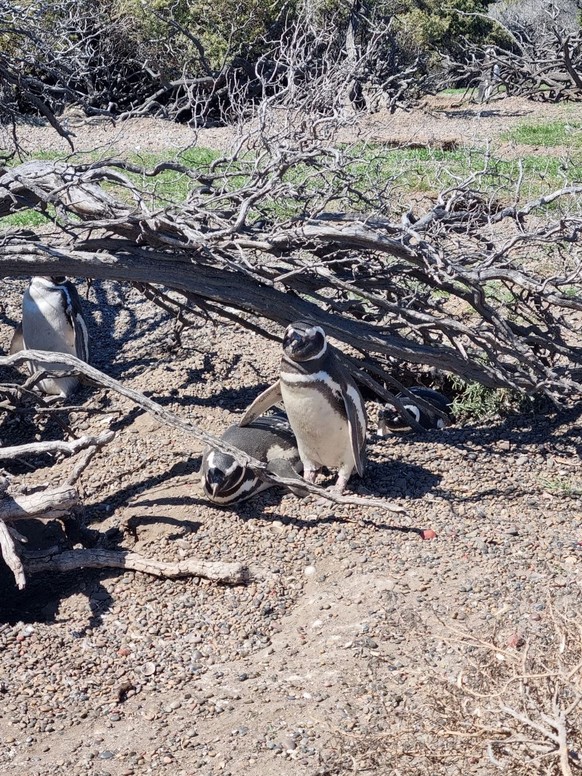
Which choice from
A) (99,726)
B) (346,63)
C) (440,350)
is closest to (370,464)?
(440,350)

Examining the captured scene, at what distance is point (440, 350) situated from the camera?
6008mm

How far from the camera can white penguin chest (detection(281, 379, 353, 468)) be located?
17.9ft

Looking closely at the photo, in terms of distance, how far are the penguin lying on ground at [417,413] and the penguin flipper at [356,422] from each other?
82cm

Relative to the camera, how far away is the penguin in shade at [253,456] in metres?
5.12

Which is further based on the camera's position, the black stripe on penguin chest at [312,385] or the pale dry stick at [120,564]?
the black stripe on penguin chest at [312,385]

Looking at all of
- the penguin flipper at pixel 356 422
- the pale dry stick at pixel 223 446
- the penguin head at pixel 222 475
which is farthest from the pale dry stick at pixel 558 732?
the penguin flipper at pixel 356 422

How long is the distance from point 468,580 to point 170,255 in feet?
8.96

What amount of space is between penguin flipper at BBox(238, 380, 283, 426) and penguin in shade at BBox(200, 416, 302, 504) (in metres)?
0.05

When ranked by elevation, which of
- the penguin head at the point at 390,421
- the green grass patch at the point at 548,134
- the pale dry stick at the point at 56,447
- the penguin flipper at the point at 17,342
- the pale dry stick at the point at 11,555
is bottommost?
the green grass patch at the point at 548,134

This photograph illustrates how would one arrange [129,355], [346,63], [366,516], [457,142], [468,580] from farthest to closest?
1. [457,142]
2. [129,355]
3. [346,63]
4. [366,516]
5. [468,580]

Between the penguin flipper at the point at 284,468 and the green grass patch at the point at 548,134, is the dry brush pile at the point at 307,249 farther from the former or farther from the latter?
the green grass patch at the point at 548,134

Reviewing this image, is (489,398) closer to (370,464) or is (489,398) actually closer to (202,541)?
(370,464)

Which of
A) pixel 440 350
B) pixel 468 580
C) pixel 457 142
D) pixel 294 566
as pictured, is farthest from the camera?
pixel 457 142

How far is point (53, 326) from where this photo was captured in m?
7.39
